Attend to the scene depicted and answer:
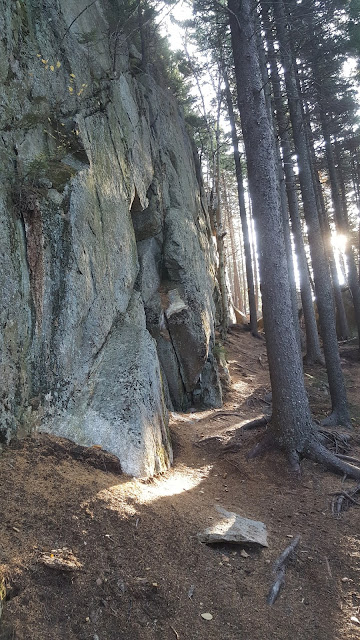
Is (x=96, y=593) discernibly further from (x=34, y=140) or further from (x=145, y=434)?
(x=34, y=140)

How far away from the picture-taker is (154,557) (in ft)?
11.5

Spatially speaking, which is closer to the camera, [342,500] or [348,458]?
[342,500]

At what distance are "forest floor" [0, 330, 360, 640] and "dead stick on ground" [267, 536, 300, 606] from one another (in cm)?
6

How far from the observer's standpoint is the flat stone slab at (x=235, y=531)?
4.10 metres

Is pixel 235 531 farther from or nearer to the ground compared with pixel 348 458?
farther from the ground

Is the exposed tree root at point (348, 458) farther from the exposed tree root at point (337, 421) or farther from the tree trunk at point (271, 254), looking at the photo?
the exposed tree root at point (337, 421)

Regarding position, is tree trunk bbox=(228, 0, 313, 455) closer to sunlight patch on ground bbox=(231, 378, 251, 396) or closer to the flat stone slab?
the flat stone slab

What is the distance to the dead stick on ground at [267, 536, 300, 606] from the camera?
3515 millimetres

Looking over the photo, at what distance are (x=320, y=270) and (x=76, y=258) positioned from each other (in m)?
7.30

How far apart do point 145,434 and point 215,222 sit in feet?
56.3

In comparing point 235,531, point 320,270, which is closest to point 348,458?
point 235,531

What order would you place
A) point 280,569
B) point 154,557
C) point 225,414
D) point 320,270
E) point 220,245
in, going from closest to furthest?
point 154,557, point 280,569, point 225,414, point 320,270, point 220,245

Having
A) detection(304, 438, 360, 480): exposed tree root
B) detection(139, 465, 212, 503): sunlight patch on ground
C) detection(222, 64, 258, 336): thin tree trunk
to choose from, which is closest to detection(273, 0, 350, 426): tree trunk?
detection(304, 438, 360, 480): exposed tree root

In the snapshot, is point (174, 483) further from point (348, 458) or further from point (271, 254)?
point (271, 254)
